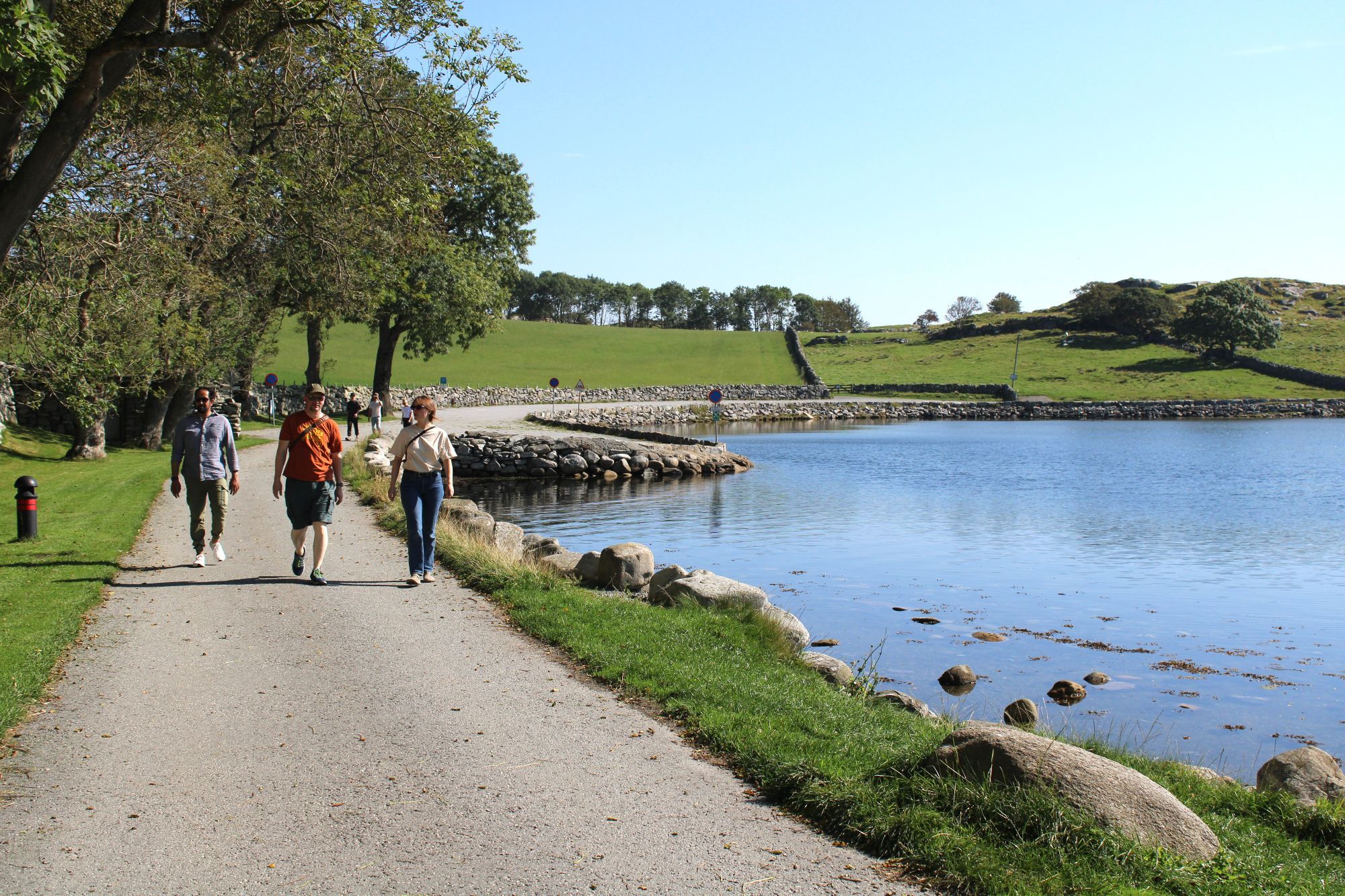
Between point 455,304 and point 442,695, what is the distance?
43.1 meters

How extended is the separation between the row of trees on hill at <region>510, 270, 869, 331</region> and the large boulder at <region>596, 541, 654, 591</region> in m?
168

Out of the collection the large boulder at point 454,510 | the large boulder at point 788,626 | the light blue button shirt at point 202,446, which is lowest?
the large boulder at point 788,626

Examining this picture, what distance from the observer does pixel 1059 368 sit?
335ft

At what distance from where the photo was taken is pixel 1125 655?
12859mm

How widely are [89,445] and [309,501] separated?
2137cm

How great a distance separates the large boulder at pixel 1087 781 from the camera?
5.20 metres

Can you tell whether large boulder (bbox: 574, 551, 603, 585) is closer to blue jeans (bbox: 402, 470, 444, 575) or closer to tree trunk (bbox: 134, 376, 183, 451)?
blue jeans (bbox: 402, 470, 444, 575)

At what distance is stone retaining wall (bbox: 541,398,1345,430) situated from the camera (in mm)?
83812

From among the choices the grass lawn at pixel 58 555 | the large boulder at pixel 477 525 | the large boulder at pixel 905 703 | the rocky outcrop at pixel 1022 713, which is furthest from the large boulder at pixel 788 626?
the grass lawn at pixel 58 555

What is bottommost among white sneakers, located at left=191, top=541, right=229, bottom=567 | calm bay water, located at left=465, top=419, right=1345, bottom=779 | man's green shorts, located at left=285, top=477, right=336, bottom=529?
calm bay water, located at left=465, top=419, right=1345, bottom=779

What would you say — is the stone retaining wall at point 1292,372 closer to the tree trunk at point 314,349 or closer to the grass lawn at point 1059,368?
the grass lawn at point 1059,368

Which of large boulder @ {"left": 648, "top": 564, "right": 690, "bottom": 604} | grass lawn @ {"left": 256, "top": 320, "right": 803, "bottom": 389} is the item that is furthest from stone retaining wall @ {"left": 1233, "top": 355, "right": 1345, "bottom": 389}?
large boulder @ {"left": 648, "top": 564, "right": 690, "bottom": 604}

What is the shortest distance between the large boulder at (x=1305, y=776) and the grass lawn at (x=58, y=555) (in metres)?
8.69

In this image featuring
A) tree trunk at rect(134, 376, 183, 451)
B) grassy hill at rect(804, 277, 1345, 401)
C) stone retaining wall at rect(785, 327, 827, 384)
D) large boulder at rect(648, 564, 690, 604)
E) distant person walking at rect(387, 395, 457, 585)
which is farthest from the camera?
stone retaining wall at rect(785, 327, 827, 384)
